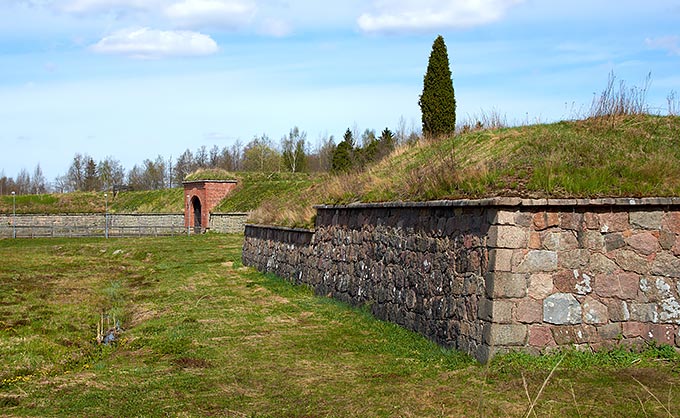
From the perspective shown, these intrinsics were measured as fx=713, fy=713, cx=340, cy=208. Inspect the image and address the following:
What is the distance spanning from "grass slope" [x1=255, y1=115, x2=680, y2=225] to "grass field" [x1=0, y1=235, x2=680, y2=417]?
2.00 metres

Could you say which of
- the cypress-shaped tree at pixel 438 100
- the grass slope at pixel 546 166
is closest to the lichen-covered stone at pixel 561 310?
the grass slope at pixel 546 166

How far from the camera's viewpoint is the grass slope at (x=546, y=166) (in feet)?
28.5

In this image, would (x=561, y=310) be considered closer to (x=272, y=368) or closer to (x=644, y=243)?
(x=644, y=243)

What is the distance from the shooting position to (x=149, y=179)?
87500 mm

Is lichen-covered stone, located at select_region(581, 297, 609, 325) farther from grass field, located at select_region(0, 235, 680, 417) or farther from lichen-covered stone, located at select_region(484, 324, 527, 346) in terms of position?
lichen-covered stone, located at select_region(484, 324, 527, 346)

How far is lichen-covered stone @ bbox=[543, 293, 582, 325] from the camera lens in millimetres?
8211

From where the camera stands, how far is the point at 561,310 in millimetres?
8242

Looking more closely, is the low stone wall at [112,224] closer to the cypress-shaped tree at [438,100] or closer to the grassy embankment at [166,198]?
the grassy embankment at [166,198]

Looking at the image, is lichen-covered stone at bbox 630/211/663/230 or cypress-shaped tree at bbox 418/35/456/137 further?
cypress-shaped tree at bbox 418/35/456/137

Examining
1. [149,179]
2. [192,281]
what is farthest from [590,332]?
[149,179]

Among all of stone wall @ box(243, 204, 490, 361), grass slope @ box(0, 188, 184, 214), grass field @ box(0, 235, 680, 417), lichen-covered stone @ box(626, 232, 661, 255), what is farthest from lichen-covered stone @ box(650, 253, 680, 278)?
grass slope @ box(0, 188, 184, 214)

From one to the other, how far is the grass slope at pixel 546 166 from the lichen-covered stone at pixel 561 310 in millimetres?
1196

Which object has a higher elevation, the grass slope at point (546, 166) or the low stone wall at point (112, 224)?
the grass slope at point (546, 166)

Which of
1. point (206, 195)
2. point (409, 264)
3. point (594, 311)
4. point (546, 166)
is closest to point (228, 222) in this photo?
point (206, 195)
